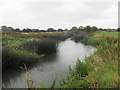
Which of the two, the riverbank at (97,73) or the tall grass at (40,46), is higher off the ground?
the tall grass at (40,46)

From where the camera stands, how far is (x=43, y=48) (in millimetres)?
9852

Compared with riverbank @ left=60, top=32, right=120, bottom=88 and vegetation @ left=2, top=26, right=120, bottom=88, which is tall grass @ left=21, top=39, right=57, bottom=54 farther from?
riverbank @ left=60, top=32, right=120, bottom=88

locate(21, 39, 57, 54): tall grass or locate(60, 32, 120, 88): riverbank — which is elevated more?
locate(21, 39, 57, 54): tall grass

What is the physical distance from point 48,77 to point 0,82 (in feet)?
7.32

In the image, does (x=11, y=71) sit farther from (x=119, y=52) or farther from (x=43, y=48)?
(x=119, y=52)

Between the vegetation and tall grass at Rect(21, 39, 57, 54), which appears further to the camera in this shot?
tall grass at Rect(21, 39, 57, 54)

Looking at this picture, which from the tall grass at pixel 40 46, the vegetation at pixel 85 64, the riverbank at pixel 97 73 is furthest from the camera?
the tall grass at pixel 40 46

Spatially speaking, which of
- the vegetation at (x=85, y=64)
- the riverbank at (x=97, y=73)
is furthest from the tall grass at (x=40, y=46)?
the riverbank at (x=97, y=73)

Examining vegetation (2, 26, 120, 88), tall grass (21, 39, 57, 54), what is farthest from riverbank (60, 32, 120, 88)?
tall grass (21, 39, 57, 54)

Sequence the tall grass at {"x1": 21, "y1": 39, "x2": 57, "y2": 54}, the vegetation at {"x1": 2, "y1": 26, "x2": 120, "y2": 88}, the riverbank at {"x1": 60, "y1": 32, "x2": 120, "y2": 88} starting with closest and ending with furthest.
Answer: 1. the riverbank at {"x1": 60, "y1": 32, "x2": 120, "y2": 88}
2. the vegetation at {"x1": 2, "y1": 26, "x2": 120, "y2": 88}
3. the tall grass at {"x1": 21, "y1": 39, "x2": 57, "y2": 54}

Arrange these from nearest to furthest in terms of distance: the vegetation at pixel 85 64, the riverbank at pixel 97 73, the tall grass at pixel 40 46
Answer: the riverbank at pixel 97 73, the vegetation at pixel 85 64, the tall grass at pixel 40 46

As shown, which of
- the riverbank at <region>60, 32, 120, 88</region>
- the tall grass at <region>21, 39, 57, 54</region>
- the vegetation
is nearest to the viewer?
the riverbank at <region>60, 32, 120, 88</region>

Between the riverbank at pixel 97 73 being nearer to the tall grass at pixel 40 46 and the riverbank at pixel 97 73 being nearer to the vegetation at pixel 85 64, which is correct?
the vegetation at pixel 85 64

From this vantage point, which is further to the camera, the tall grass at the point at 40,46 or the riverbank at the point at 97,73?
the tall grass at the point at 40,46
